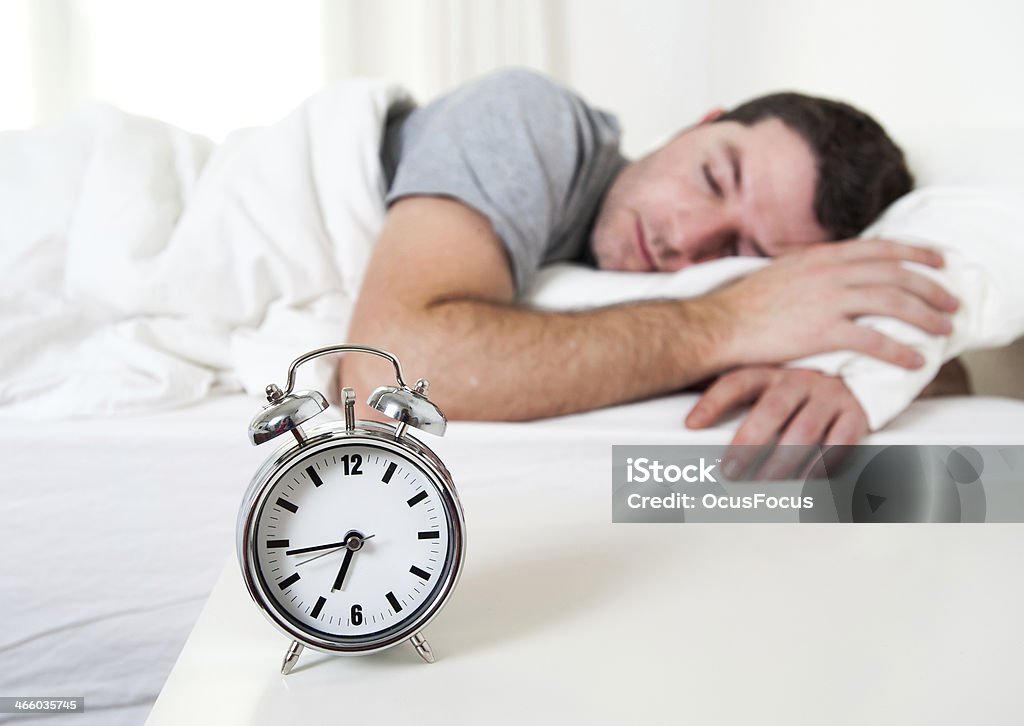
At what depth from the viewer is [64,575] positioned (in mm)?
868

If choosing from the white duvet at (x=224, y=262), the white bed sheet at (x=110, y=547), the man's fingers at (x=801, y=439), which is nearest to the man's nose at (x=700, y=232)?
the white duvet at (x=224, y=262)

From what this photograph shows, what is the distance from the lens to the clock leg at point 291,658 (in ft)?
1.50

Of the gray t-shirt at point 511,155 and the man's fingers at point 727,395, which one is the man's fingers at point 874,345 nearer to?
the man's fingers at point 727,395

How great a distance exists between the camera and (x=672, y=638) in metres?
0.49

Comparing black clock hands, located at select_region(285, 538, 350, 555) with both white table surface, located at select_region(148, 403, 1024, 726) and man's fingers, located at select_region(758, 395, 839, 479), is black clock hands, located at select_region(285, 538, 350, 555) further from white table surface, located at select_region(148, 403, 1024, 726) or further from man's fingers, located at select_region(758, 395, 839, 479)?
man's fingers, located at select_region(758, 395, 839, 479)

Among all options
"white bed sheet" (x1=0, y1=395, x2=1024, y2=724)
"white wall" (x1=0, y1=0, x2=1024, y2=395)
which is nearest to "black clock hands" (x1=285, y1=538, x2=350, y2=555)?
"white bed sheet" (x1=0, y1=395, x2=1024, y2=724)

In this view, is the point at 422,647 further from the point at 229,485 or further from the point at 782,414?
the point at 782,414

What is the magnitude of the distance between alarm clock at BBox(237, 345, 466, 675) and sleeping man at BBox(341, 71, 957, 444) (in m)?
0.47

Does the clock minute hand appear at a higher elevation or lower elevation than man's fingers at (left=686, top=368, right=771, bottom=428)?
higher

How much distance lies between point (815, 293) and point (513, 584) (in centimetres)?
65

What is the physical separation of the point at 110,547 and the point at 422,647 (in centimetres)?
55

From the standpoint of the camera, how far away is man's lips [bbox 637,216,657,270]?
134 centimetres

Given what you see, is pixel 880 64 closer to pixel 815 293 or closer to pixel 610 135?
pixel 610 135

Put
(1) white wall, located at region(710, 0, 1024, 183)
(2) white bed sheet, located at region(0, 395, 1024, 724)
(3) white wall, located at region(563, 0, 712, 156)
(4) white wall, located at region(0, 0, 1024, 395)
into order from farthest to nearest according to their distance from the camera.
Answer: (3) white wall, located at region(563, 0, 712, 156)
(4) white wall, located at region(0, 0, 1024, 395)
(1) white wall, located at region(710, 0, 1024, 183)
(2) white bed sheet, located at region(0, 395, 1024, 724)
